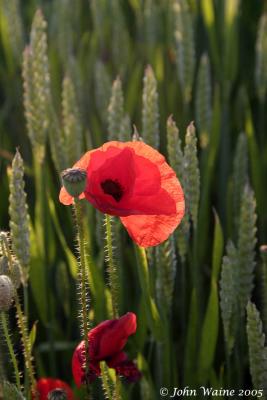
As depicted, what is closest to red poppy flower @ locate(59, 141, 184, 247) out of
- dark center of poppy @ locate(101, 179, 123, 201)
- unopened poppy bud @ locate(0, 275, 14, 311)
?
dark center of poppy @ locate(101, 179, 123, 201)

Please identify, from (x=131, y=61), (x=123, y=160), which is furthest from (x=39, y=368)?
(x=131, y=61)

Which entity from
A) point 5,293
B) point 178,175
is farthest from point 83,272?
point 178,175

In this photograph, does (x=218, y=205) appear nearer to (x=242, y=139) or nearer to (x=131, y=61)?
(x=242, y=139)

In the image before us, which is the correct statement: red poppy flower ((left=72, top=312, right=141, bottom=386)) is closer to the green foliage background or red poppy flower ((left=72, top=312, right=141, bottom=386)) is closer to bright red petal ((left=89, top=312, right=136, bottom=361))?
bright red petal ((left=89, top=312, right=136, bottom=361))

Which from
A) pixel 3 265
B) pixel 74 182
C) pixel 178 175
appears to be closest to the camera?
pixel 74 182

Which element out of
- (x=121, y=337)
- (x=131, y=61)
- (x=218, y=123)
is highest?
(x=131, y=61)

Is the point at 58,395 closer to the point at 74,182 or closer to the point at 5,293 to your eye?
the point at 5,293

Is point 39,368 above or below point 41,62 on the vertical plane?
below
